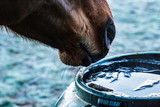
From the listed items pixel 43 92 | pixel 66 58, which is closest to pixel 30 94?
pixel 43 92

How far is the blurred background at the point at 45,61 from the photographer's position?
329cm

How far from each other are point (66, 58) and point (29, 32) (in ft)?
0.70

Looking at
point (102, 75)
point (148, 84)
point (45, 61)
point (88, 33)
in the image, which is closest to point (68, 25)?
A: point (88, 33)

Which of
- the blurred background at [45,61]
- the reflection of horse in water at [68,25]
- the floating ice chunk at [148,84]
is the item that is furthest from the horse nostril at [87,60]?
the blurred background at [45,61]

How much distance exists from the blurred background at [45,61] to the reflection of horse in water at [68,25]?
34.8 inches

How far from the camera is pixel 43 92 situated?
3369 millimetres

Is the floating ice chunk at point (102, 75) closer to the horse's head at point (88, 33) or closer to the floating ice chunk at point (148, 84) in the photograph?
the horse's head at point (88, 33)

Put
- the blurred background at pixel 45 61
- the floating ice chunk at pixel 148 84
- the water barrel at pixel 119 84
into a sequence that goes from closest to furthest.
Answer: the water barrel at pixel 119 84, the floating ice chunk at pixel 148 84, the blurred background at pixel 45 61

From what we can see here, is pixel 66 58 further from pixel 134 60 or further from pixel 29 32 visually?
pixel 134 60

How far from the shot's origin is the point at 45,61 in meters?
4.03

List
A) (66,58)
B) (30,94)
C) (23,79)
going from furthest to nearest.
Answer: (23,79) < (30,94) < (66,58)

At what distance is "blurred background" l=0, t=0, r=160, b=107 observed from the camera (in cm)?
329

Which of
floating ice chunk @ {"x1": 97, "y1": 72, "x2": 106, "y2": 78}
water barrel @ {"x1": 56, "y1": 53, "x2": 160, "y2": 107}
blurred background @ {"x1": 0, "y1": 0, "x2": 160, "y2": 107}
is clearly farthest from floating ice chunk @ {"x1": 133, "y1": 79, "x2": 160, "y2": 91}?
blurred background @ {"x1": 0, "y1": 0, "x2": 160, "y2": 107}

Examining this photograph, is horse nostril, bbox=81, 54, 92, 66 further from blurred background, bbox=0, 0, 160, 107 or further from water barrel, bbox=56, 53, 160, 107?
blurred background, bbox=0, 0, 160, 107
